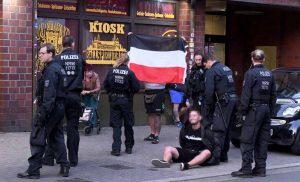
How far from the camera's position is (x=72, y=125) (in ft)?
32.1

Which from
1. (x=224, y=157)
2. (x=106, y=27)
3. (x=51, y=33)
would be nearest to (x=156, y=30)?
(x=106, y=27)

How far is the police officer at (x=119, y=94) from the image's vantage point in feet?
36.0

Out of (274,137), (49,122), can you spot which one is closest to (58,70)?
(49,122)

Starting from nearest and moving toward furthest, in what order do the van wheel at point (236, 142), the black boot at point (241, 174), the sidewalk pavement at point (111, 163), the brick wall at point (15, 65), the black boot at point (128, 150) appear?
the sidewalk pavement at point (111, 163) → the black boot at point (241, 174) → the black boot at point (128, 150) → the van wheel at point (236, 142) → the brick wall at point (15, 65)

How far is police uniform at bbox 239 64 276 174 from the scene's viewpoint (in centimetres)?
967

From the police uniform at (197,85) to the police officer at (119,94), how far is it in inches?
42.6

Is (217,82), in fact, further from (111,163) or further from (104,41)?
(104,41)

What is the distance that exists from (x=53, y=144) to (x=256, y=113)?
10.7 ft

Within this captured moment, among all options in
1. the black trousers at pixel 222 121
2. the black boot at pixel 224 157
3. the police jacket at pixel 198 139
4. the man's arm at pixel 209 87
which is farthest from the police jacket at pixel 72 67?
the black boot at pixel 224 157

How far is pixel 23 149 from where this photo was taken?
11312mm

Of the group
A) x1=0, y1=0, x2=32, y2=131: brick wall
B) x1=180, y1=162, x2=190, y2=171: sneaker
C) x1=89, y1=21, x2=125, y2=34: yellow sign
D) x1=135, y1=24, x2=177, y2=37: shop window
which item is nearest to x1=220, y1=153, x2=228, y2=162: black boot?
x1=180, y1=162, x2=190, y2=171: sneaker

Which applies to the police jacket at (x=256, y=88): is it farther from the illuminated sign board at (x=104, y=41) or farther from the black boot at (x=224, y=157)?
the illuminated sign board at (x=104, y=41)

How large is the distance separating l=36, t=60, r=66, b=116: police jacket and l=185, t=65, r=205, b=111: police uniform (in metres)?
3.25

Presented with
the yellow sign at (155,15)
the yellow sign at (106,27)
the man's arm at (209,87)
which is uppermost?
the yellow sign at (155,15)
